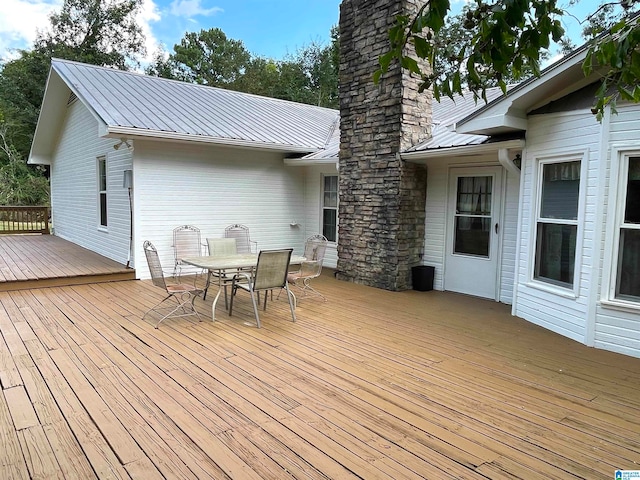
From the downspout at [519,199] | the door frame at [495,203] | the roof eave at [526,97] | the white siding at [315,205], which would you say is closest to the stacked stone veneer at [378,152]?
the door frame at [495,203]

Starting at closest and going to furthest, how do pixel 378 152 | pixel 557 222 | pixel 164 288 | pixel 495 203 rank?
1. pixel 164 288
2. pixel 557 222
3. pixel 495 203
4. pixel 378 152

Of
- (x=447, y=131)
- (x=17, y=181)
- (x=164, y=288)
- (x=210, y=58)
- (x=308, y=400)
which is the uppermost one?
(x=210, y=58)

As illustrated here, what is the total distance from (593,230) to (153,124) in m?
6.83

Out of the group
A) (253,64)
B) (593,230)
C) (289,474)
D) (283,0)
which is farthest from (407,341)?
(283,0)

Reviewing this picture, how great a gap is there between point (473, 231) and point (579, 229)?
2.33m

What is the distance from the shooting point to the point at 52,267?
808cm

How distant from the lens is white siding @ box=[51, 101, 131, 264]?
859 centimetres

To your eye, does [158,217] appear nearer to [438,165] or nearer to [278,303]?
[278,303]

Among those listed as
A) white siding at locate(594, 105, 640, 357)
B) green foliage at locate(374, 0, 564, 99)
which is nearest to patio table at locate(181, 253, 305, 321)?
white siding at locate(594, 105, 640, 357)

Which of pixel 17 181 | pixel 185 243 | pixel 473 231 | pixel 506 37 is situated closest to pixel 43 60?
pixel 17 181

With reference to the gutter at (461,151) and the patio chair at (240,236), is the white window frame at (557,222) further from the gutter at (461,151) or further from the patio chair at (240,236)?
the patio chair at (240,236)

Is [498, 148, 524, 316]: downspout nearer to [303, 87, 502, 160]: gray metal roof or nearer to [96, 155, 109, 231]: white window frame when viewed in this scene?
[303, 87, 502, 160]: gray metal roof

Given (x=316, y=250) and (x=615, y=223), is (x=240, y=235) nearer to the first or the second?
(x=316, y=250)

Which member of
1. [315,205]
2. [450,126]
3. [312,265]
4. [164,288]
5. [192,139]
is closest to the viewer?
[164,288]
